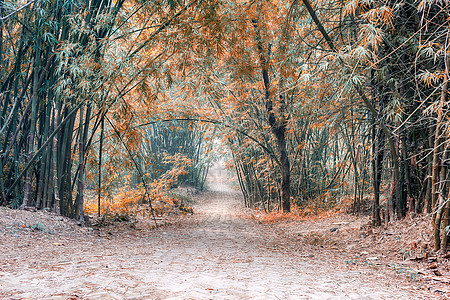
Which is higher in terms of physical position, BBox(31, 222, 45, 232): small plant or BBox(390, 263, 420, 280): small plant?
BBox(31, 222, 45, 232): small plant

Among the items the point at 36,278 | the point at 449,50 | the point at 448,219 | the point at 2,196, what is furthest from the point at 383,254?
the point at 2,196

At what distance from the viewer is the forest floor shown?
5.06 ft

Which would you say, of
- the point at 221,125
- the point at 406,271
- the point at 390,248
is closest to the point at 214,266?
the point at 406,271

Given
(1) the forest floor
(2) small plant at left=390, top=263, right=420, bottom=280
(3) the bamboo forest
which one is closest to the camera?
(1) the forest floor

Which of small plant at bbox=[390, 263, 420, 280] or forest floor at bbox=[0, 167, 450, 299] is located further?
small plant at bbox=[390, 263, 420, 280]

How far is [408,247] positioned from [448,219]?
549mm

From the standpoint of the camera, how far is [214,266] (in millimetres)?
2250

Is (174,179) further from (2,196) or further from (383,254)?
(383,254)

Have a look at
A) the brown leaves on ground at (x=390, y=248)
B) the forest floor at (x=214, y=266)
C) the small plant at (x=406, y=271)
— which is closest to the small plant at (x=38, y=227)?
the forest floor at (x=214, y=266)

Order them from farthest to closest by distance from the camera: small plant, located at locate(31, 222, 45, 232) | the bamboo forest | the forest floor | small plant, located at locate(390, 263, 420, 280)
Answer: small plant, located at locate(31, 222, 45, 232) → small plant, located at locate(390, 263, 420, 280) → the bamboo forest → the forest floor

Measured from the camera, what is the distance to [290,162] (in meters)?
7.07

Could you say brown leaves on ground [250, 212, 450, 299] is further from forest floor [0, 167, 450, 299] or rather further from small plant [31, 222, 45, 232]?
small plant [31, 222, 45, 232]

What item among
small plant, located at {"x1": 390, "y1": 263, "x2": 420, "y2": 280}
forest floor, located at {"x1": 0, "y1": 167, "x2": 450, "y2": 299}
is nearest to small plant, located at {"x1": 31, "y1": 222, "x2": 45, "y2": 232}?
forest floor, located at {"x1": 0, "y1": 167, "x2": 450, "y2": 299}

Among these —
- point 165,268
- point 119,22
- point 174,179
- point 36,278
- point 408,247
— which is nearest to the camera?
point 36,278
